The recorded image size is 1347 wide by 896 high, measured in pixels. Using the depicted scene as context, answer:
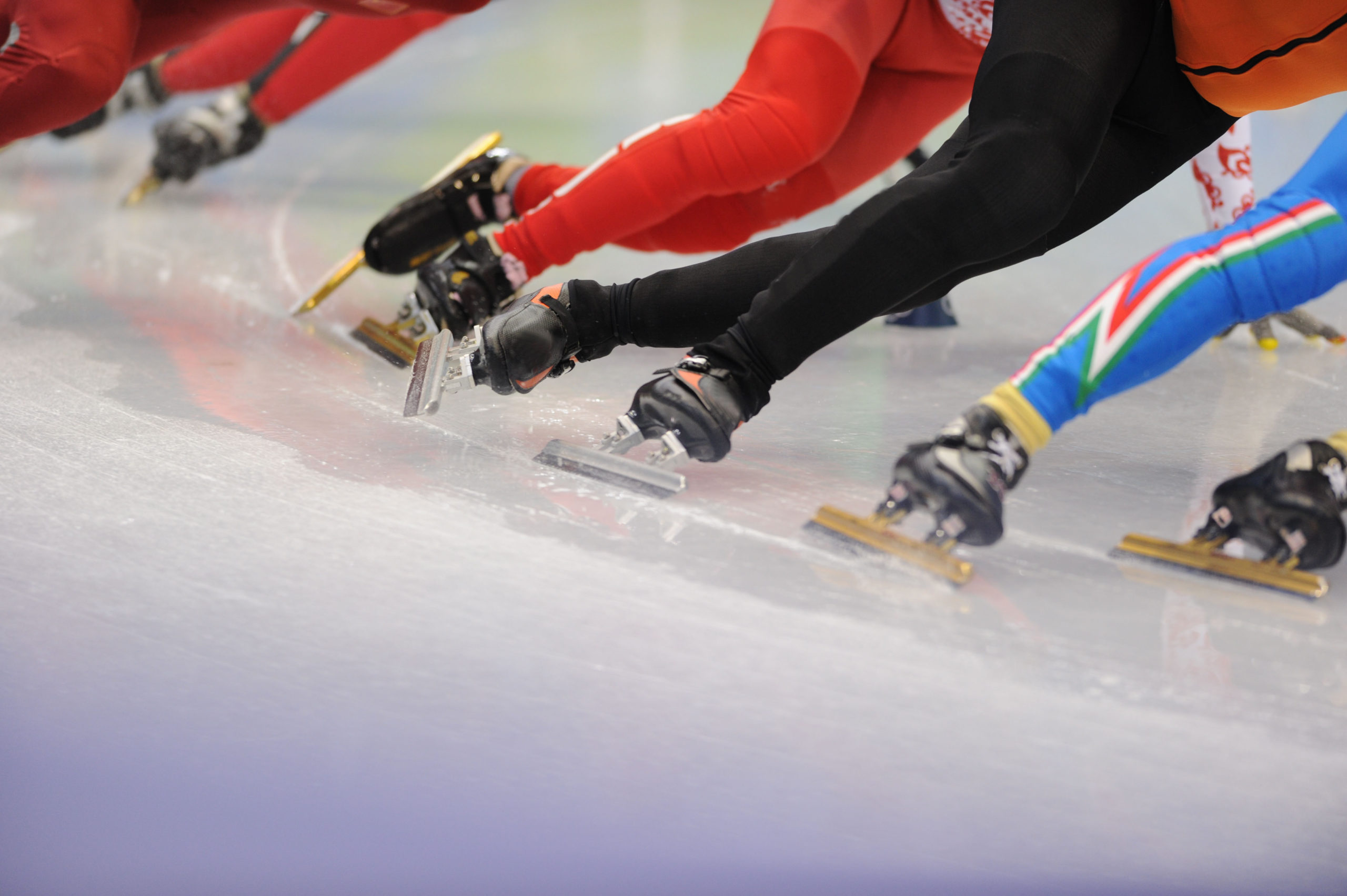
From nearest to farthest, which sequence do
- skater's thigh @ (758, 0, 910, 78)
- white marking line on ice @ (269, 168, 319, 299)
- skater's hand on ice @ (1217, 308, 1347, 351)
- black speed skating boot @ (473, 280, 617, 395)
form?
1. black speed skating boot @ (473, 280, 617, 395)
2. skater's thigh @ (758, 0, 910, 78)
3. skater's hand on ice @ (1217, 308, 1347, 351)
4. white marking line on ice @ (269, 168, 319, 299)

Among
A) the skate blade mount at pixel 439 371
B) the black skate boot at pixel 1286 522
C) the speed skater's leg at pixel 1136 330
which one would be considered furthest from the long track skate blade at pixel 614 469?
the black skate boot at pixel 1286 522

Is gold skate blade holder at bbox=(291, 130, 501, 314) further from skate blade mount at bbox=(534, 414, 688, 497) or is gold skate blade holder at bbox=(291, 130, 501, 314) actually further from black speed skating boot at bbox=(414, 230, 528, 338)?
skate blade mount at bbox=(534, 414, 688, 497)

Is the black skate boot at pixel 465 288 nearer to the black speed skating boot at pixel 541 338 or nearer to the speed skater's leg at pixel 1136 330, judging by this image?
the black speed skating boot at pixel 541 338

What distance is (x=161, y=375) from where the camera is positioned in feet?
4.84

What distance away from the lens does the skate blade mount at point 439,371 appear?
3.99ft

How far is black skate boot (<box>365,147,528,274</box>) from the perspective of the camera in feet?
5.62

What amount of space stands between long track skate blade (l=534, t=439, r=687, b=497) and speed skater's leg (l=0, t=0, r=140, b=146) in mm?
912

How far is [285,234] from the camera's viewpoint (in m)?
2.37

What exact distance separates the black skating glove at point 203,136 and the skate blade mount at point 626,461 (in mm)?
1791

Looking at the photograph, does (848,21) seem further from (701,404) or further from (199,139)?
(199,139)

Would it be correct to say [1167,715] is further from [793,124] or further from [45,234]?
[45,234]

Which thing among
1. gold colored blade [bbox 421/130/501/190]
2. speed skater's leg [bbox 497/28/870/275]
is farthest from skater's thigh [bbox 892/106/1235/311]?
gold colored blade [bbox 421/130/501/190]

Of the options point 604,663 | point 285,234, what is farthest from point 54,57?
point 604,663

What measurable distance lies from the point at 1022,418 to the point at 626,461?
1.26 feet
